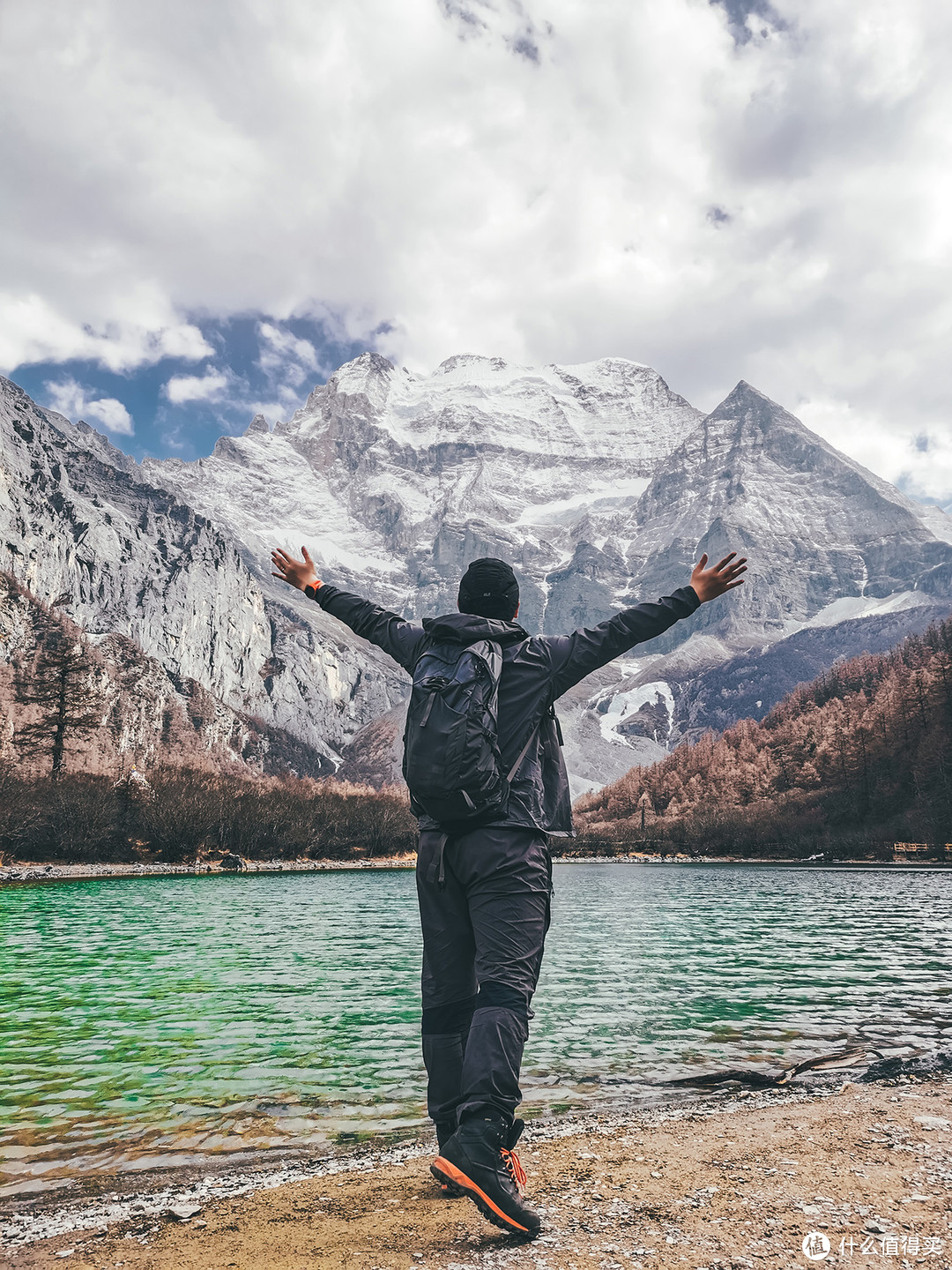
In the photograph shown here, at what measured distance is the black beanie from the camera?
4844 mm

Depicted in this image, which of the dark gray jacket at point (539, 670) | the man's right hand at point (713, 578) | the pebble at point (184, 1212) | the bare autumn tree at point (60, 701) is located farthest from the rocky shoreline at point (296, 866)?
the man's right hand at point (713, 578)

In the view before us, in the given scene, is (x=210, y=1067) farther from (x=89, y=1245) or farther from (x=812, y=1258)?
(x=812, y=1258)

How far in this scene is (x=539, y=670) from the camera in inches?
177

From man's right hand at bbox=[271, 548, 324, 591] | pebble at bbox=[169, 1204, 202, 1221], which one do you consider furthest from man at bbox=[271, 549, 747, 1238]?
pebble at bbox=[169, 1204, 202, 1221]

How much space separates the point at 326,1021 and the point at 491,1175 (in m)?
8.65

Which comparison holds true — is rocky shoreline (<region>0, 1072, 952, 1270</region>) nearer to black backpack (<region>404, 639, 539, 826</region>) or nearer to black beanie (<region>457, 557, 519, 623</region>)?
black backpack (<region>404, 639, 539, 826</region>)

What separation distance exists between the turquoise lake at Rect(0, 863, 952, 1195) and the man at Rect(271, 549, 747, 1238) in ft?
9.31

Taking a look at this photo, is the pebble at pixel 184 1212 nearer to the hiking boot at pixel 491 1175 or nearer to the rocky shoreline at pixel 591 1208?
the rocky shoreline at pixel 591 1208

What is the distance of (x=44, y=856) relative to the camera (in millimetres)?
73188

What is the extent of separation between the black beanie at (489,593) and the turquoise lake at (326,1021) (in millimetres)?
4510

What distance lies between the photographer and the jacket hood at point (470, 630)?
452cm

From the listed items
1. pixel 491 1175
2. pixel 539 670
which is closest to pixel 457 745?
pixel 539 670

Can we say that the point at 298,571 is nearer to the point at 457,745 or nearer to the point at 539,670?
the point at 539,670

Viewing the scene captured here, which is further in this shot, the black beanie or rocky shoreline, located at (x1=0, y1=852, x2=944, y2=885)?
rocky shoreline, located at (x1=0, y1=852, x2=944, y2=885)
